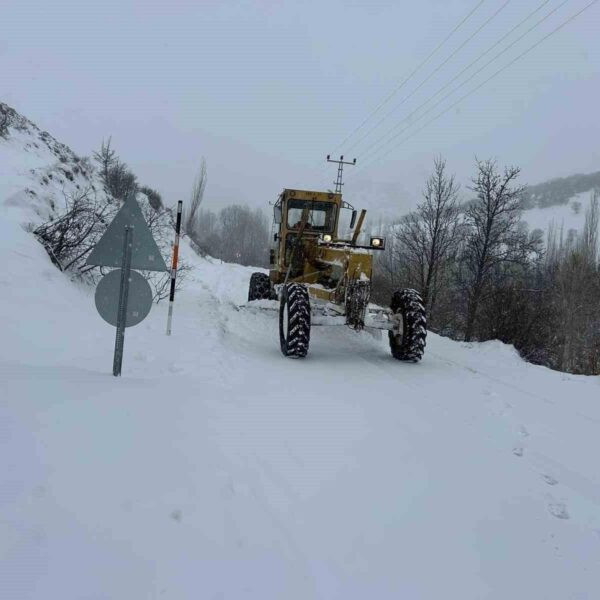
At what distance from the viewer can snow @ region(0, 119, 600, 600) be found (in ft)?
7.56

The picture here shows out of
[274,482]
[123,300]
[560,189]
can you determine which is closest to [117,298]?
[123,300]

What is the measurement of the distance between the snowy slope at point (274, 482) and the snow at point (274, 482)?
0.04 feet

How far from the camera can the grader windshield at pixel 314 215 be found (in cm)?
1089

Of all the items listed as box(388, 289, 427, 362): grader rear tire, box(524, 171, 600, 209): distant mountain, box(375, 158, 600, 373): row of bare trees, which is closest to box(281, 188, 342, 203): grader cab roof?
box(388, 289, 427, 362): grader rear tire

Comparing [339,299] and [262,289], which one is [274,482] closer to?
[339,299]

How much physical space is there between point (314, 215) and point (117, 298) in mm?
6624

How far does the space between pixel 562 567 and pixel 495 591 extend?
52 cm

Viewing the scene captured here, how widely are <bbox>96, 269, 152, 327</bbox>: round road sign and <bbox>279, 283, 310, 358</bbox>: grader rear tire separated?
2948 millimetres

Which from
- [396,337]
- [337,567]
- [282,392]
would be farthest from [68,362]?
[396,337]

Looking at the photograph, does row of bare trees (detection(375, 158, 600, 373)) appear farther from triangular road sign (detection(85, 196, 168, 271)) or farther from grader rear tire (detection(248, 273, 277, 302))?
triangular road sign (detection(85, 196, 168, 271))

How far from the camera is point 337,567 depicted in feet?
8.32

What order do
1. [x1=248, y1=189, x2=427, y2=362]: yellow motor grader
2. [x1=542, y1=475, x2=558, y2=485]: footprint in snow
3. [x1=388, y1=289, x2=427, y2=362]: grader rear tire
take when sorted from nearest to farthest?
1. [x1=542, y1=475, x2=558, y2=485]: footprint in snow
2. [x1=248, y1=189, x2=427, y2=362]: yellow motor grader
3. [x1=388, y1=289, x2=427, y2=362]: grader rear tire

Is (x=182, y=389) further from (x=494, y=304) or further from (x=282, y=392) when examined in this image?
(x=494, y=304)

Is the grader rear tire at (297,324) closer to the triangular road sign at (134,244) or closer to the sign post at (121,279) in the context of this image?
the triangular road sign at (134,244)
